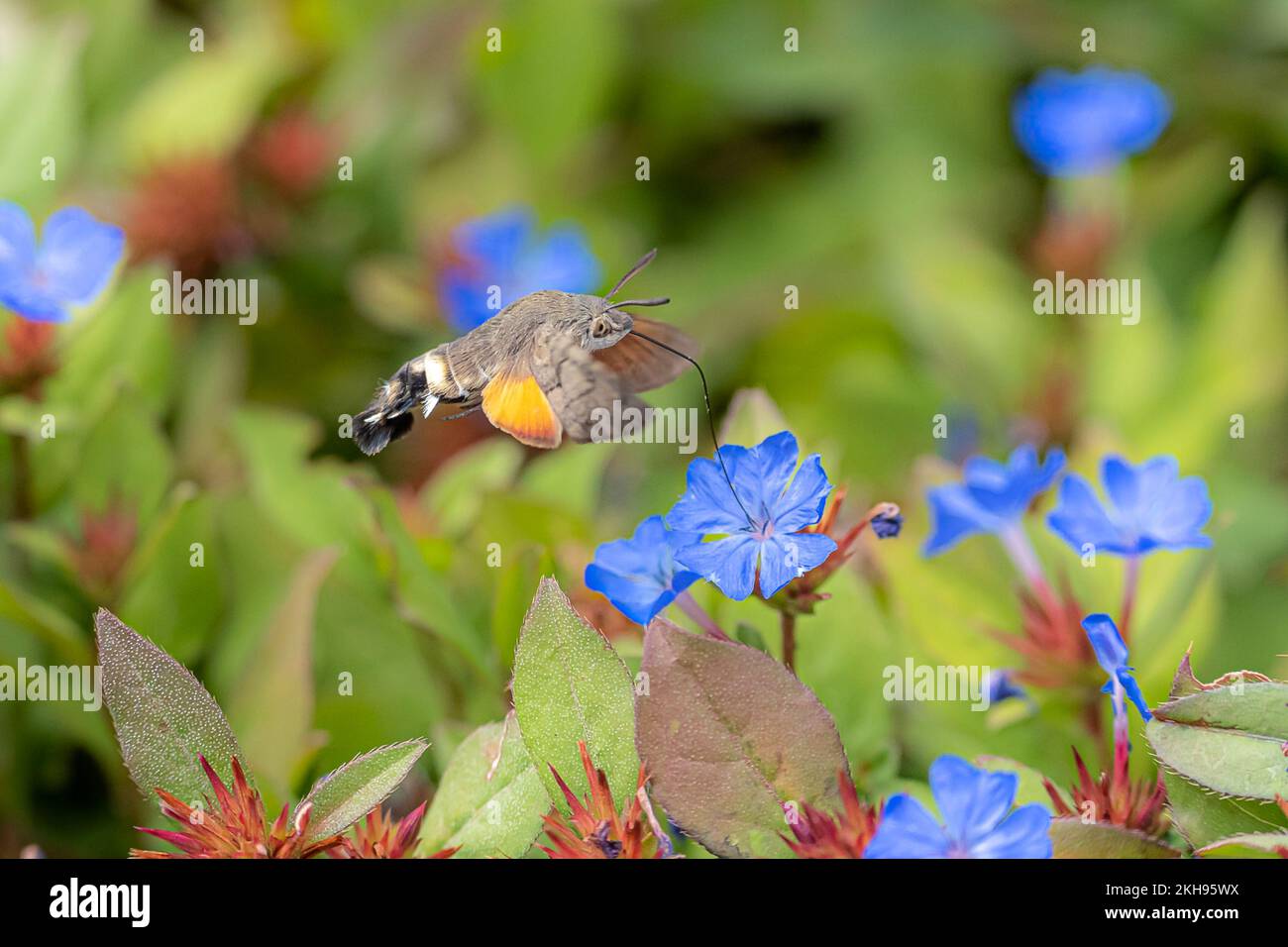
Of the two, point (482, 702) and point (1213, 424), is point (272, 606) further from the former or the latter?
point (1213, 424)

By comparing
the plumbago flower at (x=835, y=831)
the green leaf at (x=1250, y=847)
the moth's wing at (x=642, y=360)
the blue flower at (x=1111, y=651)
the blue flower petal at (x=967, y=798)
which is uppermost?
the moth's wing at (x=642, y=360)

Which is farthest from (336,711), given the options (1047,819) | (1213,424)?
(1213,424)

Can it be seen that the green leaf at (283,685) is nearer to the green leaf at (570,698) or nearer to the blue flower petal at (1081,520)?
the green leaf at (570,698)

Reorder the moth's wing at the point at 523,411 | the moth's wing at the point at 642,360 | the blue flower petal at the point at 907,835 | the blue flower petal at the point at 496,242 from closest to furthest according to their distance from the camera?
the blue flower petal at the point at 907,835, the moth's wing at the point at 523,411, the moth's wing at the point at 642,360, the blue flower petal at the point at 496,242

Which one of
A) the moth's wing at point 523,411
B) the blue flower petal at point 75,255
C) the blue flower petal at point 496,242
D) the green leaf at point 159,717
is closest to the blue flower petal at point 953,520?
the moth's wing at point 523,411

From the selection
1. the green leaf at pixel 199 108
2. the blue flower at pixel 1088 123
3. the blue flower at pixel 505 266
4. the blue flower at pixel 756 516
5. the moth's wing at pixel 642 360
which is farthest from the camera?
the blue flower at pixel 1088 123

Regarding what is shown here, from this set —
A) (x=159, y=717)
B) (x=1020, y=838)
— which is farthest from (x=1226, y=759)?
(x=159, y=717)

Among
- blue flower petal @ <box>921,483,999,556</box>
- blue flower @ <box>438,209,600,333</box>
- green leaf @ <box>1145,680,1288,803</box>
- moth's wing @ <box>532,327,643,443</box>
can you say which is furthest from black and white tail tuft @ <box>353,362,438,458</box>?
blue flower @ <box>438,209,600,333</box>
